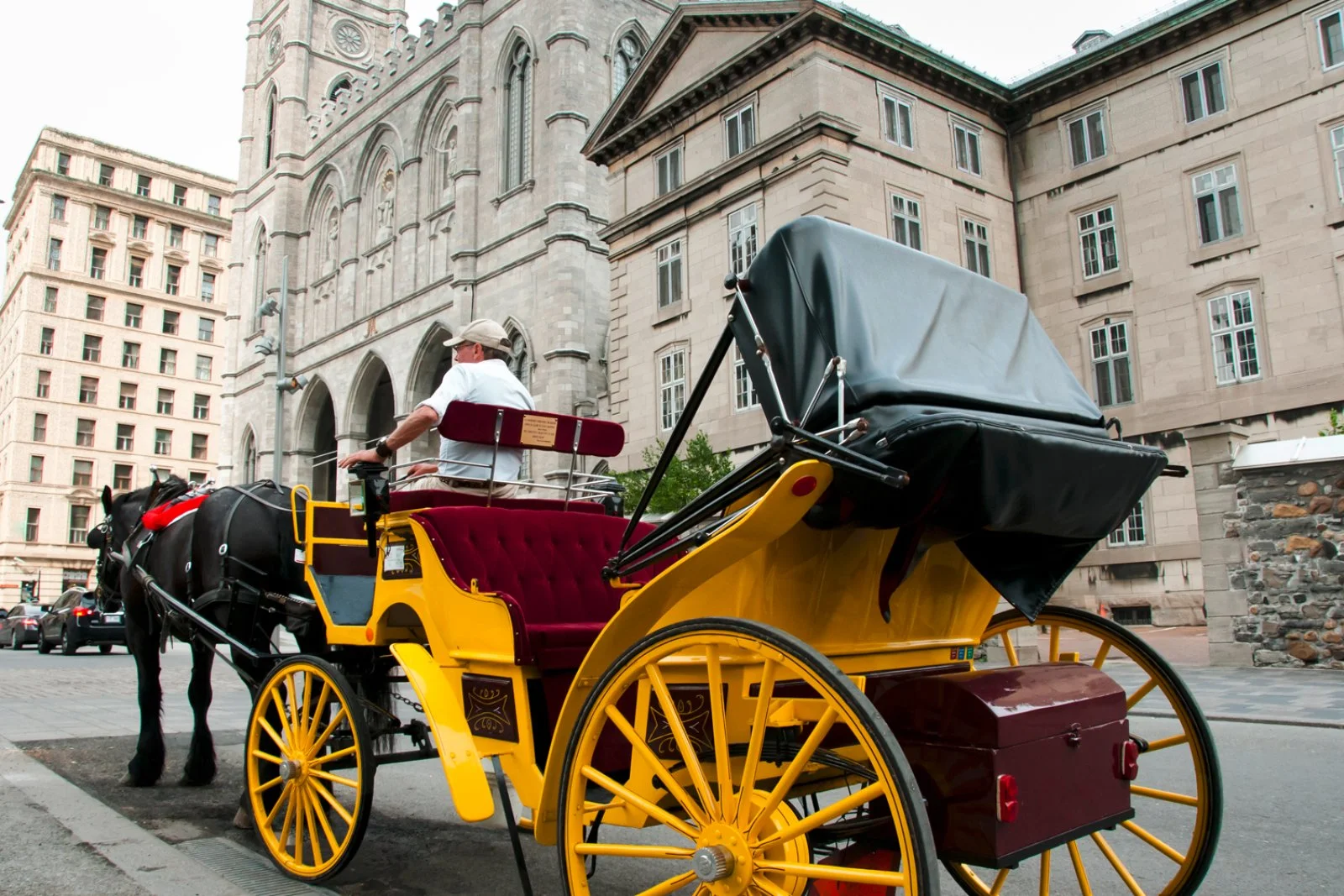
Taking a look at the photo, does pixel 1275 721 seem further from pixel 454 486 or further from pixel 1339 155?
pixel 1339 155

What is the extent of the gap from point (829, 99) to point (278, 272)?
31.4 m

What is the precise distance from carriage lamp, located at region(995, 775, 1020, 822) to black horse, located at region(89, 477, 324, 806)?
3.76 m

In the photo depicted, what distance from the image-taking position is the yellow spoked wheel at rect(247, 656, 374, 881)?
3.88 metres

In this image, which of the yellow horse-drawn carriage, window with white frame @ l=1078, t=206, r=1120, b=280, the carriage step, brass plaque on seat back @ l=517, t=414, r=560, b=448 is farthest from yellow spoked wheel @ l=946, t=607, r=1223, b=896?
window with white frame @ l=1078, t=206, r=1120, b=280

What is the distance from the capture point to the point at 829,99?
2216cm

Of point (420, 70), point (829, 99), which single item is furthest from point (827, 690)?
point (420, 70)

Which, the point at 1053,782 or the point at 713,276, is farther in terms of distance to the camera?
the point at 713,276

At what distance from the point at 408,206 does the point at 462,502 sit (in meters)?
36.7

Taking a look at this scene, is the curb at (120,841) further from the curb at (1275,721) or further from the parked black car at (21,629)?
the parked black car at (21,629)

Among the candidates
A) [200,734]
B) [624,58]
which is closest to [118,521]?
[200,734]

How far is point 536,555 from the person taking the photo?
4.36 m

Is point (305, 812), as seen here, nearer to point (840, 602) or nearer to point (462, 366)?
point (462, 366)

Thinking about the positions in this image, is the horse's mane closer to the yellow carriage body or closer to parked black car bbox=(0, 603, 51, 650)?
the yellow carriage body

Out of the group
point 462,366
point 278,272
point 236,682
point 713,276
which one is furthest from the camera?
point 278,272
